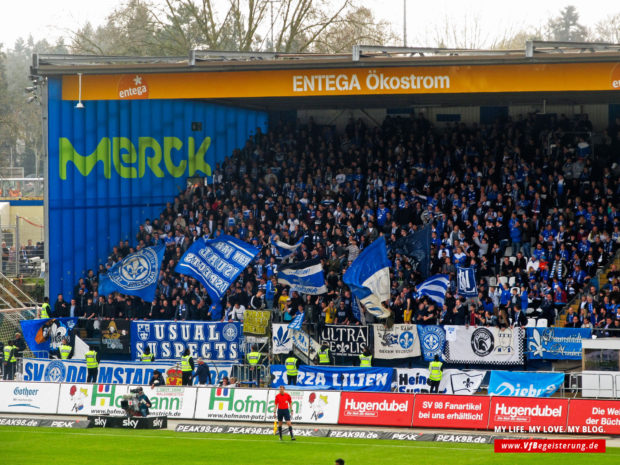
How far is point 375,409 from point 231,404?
13.5ft

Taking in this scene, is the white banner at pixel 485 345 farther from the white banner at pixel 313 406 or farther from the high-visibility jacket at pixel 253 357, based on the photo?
the high-visibility jacket at pixel 253 357

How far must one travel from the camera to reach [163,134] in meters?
39.7

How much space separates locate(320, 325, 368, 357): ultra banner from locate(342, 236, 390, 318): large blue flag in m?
0.78

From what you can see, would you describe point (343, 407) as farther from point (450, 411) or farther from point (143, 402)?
point (143, 402)

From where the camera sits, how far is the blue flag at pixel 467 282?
30.5 metres

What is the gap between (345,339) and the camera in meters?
31.4

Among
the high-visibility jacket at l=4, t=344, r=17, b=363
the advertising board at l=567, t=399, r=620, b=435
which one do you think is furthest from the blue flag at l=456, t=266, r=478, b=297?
the high-visibility jacket at l=4, t=344, r=17, b=363

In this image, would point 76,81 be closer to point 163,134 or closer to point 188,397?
point 163,134

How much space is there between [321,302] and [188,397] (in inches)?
210

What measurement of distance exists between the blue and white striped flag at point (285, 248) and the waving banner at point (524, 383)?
867 centimetres

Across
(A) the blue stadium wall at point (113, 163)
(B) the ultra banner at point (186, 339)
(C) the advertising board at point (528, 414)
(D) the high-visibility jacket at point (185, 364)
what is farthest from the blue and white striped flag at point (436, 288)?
(A) the blue stadium wall at point (113, 163)

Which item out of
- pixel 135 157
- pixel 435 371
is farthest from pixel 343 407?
pixel 135 157

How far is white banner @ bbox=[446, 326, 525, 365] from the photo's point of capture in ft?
96.9

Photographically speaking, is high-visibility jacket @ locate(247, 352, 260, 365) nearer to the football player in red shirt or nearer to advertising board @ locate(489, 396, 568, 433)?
the football player in red shirt
